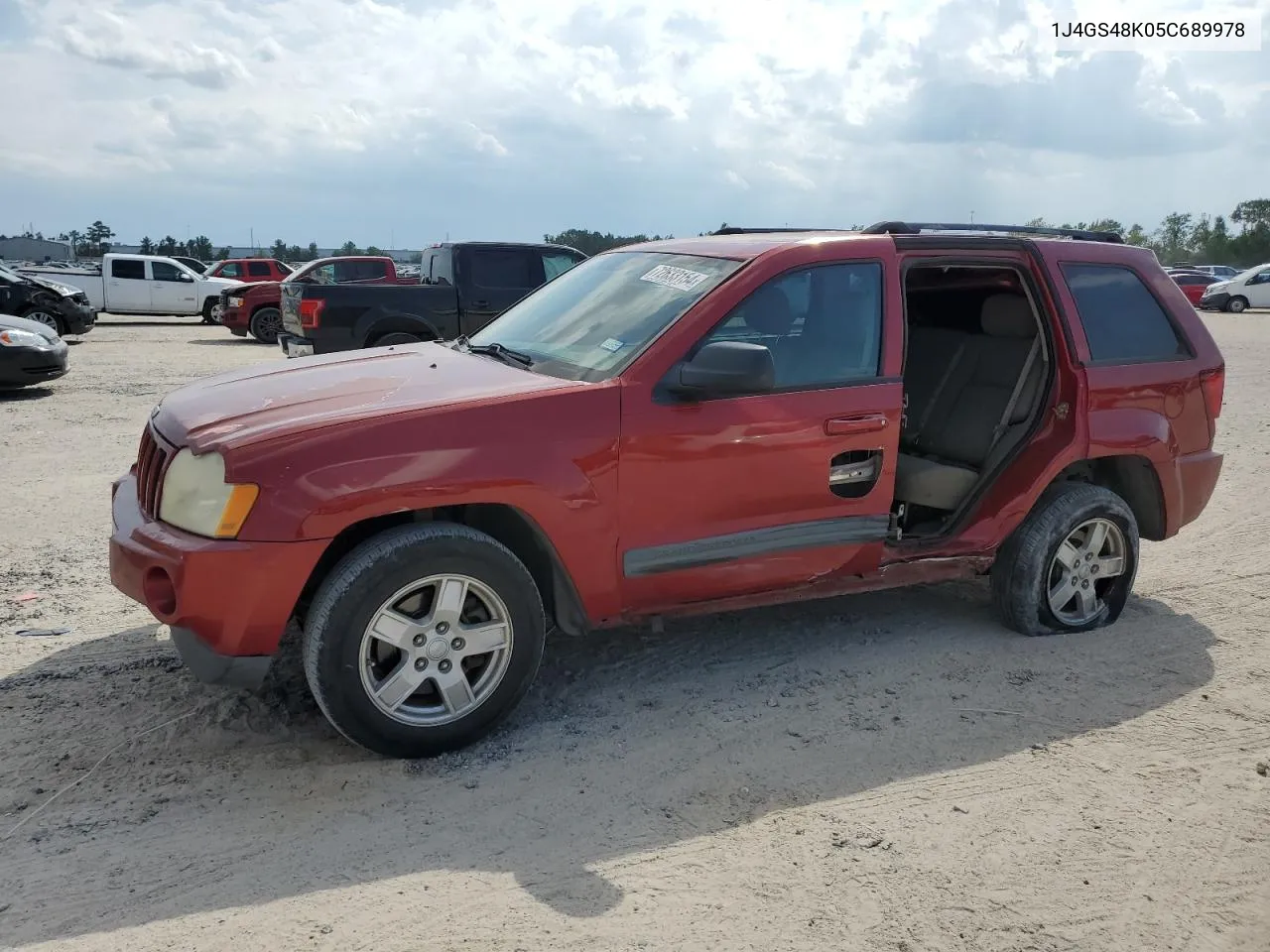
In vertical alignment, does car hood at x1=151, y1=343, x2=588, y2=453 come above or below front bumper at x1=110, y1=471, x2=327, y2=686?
above

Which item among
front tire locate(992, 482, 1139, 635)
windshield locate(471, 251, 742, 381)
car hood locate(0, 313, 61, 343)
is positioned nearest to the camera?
windshield locate(471, 251, 742, 381)

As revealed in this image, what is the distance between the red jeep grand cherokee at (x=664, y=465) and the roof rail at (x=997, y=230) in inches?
0.9

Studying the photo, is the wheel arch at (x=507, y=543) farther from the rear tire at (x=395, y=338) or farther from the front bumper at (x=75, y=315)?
the front bumper at (x=75, y=315)

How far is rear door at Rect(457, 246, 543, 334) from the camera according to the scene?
12797 mm

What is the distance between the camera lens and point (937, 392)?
5676 mm

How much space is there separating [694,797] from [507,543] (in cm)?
115

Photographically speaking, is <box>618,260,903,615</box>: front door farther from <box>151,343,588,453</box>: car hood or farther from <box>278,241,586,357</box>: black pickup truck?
<box>278,241,586,357</box>: black pickup truck

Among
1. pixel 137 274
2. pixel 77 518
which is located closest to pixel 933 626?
pixel 77 518

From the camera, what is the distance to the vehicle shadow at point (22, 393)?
11418 millimetres

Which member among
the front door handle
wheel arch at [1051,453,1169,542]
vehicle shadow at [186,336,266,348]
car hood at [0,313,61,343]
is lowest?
vehicle shadow at [186,336,266,348]

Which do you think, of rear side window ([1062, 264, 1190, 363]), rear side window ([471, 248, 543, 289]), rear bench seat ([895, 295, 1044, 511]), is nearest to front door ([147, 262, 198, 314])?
rear side window ([471, 248, 543, 289])

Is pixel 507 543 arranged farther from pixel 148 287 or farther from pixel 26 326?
pixel 148 287

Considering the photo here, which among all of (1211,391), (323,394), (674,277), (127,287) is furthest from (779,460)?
(127,287)

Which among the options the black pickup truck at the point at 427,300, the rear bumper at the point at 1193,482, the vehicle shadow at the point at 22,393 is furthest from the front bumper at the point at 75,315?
the rear bumper at the point at 1193,482
